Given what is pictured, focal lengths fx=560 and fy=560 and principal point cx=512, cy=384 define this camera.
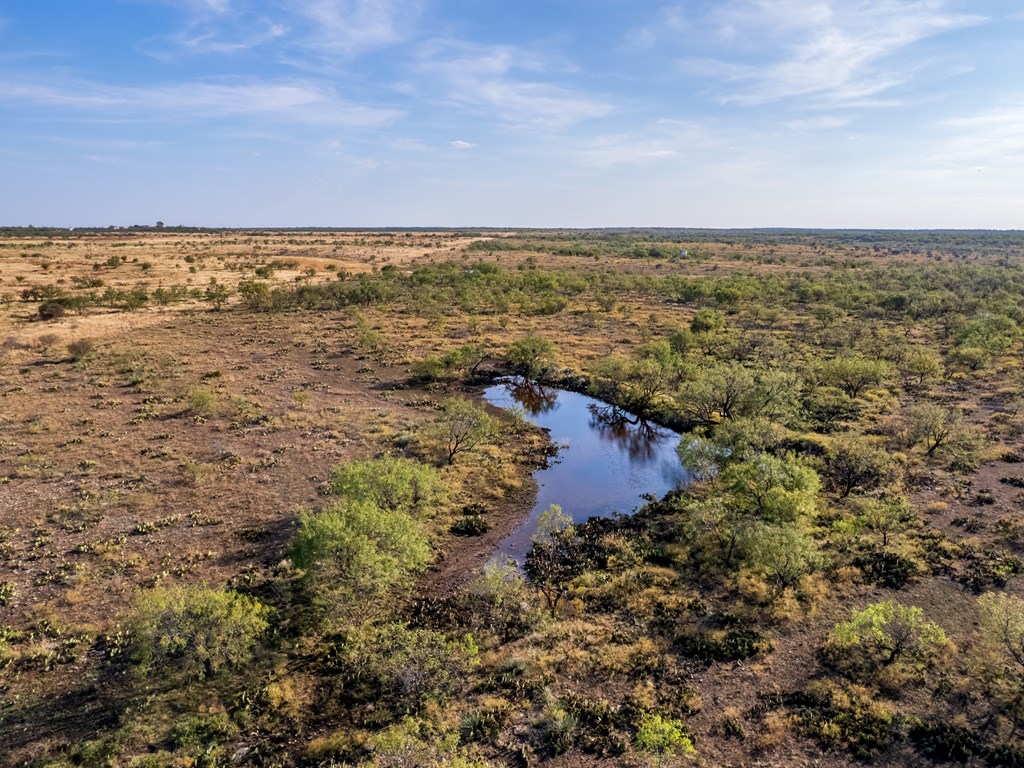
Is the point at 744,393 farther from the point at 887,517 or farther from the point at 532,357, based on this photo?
the point at 532,357

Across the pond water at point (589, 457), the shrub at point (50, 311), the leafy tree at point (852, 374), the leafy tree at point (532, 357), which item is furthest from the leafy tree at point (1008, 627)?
the shrub at point (50, 311)

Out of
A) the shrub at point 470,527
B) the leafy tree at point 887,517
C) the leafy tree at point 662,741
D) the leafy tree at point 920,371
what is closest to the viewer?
the leafy tree at point 662,741

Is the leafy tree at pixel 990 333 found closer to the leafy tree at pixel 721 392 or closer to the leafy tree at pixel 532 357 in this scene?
the leafy tree at pixel 721 392

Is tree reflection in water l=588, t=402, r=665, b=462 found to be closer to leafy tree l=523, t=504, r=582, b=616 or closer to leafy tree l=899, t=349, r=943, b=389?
leafy tree l=523, t=504, r=582, b=616

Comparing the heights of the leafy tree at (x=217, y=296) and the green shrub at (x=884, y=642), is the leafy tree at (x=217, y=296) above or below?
above

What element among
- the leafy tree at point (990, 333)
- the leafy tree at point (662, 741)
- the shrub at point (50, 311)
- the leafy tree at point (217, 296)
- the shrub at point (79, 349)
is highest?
the leafy tree at point (217, 296)

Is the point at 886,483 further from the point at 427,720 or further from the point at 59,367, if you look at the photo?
the point at 59,367

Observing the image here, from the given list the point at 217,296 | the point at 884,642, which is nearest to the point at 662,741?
the point at 884,642

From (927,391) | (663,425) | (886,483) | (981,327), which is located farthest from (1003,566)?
(981,327)

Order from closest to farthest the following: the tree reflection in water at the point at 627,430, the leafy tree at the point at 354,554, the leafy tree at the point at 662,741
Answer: the leafy tree at the point at 662,741, the leafy tree at the point at 354,554, the tree reflection in water at the point at 627,430

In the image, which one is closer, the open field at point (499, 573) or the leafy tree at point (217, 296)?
the open field at point (499, 573)
